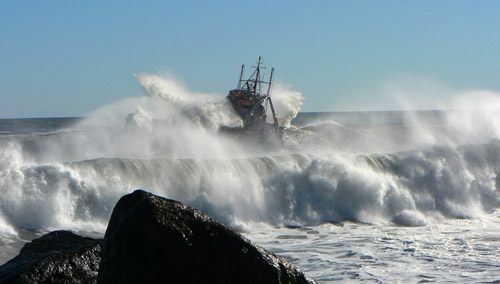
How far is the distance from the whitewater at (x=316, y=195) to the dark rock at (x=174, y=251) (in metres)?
5.42

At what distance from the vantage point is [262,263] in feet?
16.5

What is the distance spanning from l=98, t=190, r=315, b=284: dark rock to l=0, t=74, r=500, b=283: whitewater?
17.8 ft

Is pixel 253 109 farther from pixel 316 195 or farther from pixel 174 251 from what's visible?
pixel 174 251

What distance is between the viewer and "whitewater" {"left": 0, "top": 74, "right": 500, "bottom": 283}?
41.3ft

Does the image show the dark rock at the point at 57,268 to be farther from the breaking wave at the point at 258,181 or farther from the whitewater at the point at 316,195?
the breaking wave at the point at 258,181

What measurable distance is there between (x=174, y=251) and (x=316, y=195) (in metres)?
15.6

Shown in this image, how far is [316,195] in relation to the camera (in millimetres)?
20172

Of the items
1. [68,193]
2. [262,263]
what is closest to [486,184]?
[68,193]

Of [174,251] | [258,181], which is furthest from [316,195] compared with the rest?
[174,251]

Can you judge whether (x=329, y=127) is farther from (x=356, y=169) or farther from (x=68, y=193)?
(x=68, y=193)

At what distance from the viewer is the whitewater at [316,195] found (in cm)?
1259

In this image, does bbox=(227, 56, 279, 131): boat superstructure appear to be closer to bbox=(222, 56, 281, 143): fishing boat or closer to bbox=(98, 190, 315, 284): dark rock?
bbox=(222, 56, 281, 143): fishing boat

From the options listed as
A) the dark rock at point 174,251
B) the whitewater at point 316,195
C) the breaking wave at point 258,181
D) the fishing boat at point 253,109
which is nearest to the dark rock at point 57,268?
the dark rock at point 174,251

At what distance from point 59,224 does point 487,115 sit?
→ 21454mm
